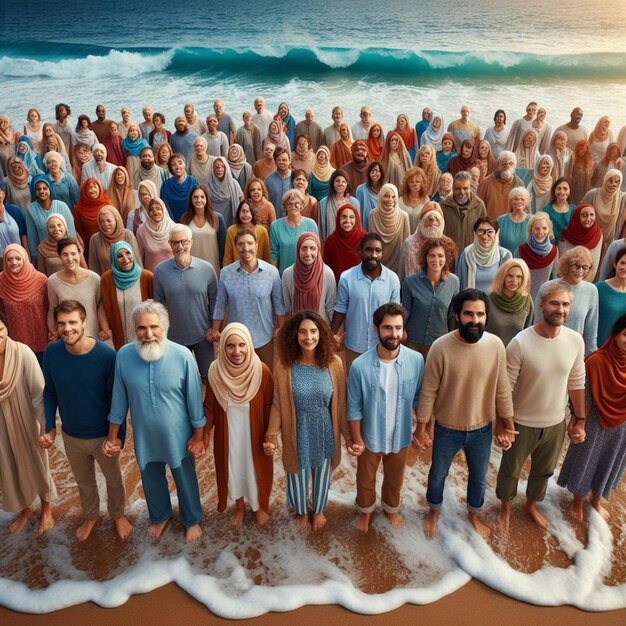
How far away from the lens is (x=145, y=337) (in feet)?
8.20

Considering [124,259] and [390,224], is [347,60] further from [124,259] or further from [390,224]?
[124,259]

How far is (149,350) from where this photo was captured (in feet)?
8.23

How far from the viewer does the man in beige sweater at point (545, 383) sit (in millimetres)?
2625

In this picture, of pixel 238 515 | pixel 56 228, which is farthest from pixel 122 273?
pixel 238 515

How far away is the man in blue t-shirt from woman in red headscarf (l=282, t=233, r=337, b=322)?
1.51m

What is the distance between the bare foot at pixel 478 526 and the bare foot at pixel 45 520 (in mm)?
2483

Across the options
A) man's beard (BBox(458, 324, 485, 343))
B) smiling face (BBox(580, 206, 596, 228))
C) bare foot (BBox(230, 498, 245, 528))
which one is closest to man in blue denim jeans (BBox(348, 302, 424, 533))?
man's beard (BBox(458, 324, 485, 343))

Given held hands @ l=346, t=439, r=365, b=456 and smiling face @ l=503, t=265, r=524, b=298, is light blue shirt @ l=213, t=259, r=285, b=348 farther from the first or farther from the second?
smiling face @ l=503, t=265, r=524, b=298

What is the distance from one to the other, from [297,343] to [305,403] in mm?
311

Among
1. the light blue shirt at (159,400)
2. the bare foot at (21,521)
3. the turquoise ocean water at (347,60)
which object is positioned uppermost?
the turquoise ocean water at (347,60)

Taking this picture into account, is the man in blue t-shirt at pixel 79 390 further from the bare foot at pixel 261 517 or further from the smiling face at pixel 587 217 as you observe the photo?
the smiling face at pixel 587 217

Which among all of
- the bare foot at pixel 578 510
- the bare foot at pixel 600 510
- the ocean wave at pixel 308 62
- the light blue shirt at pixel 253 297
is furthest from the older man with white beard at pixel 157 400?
the ocean wave at pixel 308 62

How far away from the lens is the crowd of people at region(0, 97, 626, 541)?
259 centimetres

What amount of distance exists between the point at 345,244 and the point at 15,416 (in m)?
2.62
